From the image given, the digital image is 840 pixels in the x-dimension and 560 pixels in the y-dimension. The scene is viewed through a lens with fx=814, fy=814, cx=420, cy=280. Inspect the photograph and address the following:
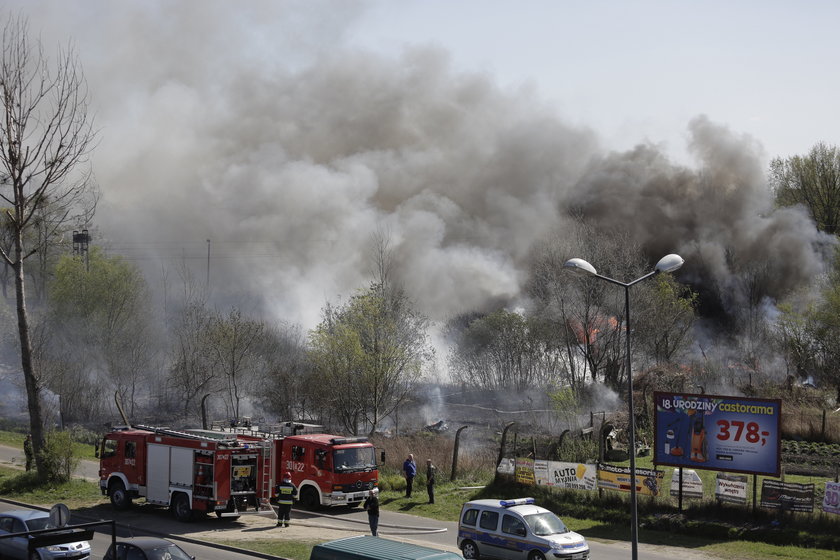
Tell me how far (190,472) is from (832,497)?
13.7m

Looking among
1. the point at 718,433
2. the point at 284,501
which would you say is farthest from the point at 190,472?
the point at 718,433

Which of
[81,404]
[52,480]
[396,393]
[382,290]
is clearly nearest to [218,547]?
[52,480]

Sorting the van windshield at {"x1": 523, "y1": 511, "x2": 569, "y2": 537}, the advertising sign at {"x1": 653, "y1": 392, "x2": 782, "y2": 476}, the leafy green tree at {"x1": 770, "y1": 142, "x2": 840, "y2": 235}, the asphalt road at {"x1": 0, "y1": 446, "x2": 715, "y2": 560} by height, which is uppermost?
the leafy green tree at {"x1": 770, "y1": 142, "x2": 840, "y2": 235}

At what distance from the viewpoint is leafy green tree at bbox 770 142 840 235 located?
175ft

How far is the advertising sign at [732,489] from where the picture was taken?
1786 centimetres

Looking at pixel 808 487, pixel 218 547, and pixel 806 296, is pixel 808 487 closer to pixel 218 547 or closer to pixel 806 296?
pixel 218 547

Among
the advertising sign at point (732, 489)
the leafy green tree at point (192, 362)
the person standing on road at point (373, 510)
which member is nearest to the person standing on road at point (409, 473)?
the person standing on road at point (373, 510)

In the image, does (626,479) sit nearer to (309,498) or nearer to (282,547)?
(309,498)

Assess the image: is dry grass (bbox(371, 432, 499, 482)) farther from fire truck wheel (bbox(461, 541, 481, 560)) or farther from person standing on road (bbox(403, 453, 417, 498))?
fire truck wheel (bbox(461, 541, 481, 560))

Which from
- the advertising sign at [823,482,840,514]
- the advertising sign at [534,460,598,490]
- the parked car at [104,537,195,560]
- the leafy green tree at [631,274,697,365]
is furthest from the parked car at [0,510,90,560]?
the leafy green tree at [631,274,697,365]

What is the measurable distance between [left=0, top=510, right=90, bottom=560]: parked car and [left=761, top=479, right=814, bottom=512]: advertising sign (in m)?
13.7

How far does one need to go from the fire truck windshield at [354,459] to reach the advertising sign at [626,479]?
5740 millimetres

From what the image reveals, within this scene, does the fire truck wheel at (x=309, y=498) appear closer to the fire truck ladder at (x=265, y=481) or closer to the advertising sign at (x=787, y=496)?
the fire truck ladder at (x=265, y=481)

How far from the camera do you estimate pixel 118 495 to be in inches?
784
